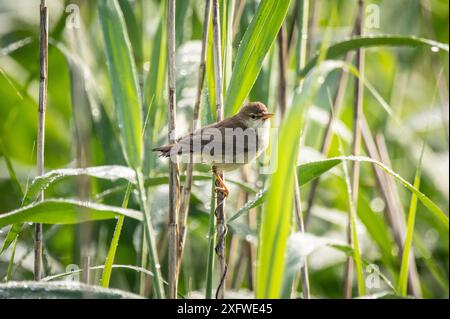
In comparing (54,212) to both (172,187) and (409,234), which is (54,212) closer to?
(172,187)

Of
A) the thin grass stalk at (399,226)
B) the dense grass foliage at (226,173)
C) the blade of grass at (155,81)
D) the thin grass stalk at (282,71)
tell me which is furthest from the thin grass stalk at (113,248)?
the thin grass stalk at (399,226)

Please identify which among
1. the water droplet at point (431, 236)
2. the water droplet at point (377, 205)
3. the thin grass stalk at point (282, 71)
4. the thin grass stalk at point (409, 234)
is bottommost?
the water droplet at point (431, 236)

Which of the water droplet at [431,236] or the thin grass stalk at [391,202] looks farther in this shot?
the water droplet at [431,236]

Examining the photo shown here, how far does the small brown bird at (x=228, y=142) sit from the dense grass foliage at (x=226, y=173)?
0.07m

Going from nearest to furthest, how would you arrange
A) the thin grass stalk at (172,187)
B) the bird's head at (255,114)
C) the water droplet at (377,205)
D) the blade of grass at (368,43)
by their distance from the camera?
the thin grass stalk at (172,187) → the blade of grass at (368,43) → the bird's head at (255,114) → the water droplet at (377,205)

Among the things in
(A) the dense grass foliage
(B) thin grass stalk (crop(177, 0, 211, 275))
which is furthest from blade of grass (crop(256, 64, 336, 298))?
(B) thin grass stalk (crop(177, 0, 211, 275))

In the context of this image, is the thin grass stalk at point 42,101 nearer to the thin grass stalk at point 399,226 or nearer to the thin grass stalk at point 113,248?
the thin grass stalk at point 113,248

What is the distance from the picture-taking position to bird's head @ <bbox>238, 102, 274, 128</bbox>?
259cm

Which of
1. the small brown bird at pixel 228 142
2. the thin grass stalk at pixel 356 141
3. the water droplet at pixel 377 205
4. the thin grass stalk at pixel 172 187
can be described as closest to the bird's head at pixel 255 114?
the small brown bird at pixel 228 142

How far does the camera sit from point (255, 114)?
2.63m

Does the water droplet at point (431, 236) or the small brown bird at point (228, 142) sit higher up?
the small brown bird at point (228, 142)

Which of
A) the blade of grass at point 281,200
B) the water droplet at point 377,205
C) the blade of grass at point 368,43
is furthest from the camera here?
the water droplet at point 377,205

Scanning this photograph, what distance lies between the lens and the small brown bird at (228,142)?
7.36ft

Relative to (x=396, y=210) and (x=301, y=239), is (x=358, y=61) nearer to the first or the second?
(x=396, y=210)
